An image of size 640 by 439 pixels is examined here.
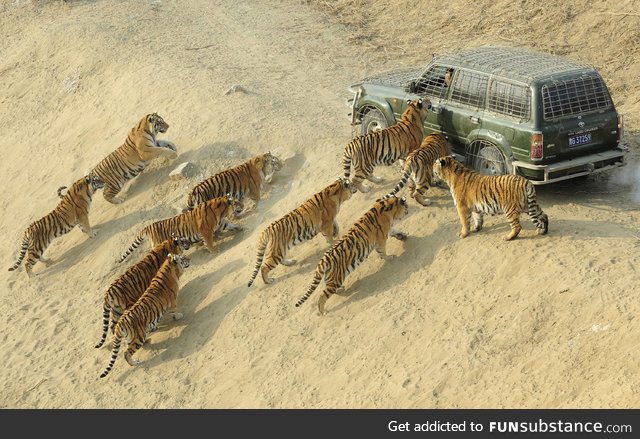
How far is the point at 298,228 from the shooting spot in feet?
39.7

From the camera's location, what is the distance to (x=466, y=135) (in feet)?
41.2

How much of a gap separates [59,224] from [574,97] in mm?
7842

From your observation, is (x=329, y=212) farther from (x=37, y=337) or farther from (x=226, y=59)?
(x=226, y=59)

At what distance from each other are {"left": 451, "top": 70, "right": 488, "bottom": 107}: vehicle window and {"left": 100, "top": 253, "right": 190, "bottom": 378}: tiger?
427cm

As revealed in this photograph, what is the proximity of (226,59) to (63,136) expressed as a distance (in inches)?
140

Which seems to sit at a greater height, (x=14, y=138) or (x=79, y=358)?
(x=14, y=138)

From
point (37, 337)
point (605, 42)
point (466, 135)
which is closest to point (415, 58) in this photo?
point (605, 42)

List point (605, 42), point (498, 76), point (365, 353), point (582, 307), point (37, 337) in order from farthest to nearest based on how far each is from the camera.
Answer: point (605, 42) → point (37, 337) → point (498, 76) → point (365, 353) → point (582, 307)

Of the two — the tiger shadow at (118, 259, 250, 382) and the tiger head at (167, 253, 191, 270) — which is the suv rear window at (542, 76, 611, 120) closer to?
the tiger shadow at (118, 259, 250, 382)

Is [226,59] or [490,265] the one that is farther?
[226,59]

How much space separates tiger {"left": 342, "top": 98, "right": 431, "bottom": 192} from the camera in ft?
42.7

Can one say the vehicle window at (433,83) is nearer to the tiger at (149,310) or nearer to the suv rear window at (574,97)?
the suv rear window at (574,97)

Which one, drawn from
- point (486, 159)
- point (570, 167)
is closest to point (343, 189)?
point (486, 159)

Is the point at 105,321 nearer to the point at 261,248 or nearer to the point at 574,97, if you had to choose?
the point at 261,248
